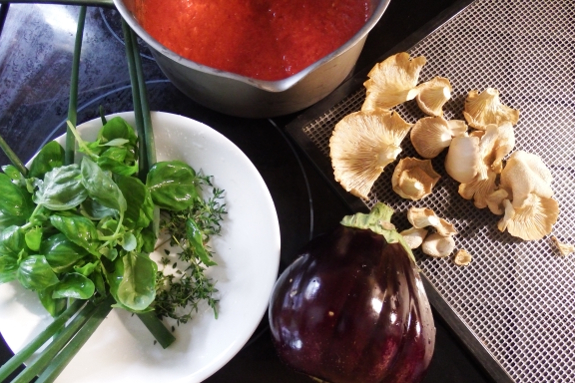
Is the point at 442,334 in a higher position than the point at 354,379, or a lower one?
lower

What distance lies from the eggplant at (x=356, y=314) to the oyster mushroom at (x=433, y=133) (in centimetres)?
14

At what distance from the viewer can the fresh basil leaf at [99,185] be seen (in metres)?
0.57

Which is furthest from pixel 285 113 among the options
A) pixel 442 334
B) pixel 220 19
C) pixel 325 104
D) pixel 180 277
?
pixel 442 334

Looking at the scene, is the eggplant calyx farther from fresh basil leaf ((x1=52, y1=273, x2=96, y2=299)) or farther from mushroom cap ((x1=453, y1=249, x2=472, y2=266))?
fresh basil leaf ((x1=52, y1=273, x2=96, y2=299))

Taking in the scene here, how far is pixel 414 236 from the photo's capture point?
69cm

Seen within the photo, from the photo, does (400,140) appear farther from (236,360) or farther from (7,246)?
(7,246)

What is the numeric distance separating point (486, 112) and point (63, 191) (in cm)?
57

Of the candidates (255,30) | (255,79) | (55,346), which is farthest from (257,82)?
Result: (55,346)

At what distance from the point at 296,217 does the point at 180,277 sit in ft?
0.63

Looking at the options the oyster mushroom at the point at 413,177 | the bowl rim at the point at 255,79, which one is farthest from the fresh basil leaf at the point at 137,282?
the oyster mushroom at the point at 413,177

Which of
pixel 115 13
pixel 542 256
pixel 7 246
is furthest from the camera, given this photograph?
pixel 115 13

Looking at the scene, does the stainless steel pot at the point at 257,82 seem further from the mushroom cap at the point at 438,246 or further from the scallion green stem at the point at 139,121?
the mushroom cap at the point at 438,246

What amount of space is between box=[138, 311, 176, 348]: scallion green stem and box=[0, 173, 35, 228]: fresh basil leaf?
0.20 metres

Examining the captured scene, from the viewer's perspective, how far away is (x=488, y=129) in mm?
691
